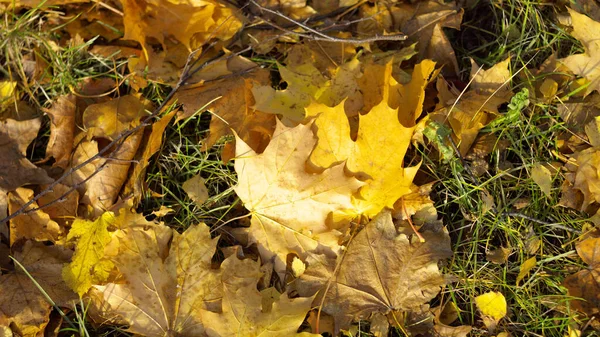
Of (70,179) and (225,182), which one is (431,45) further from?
(70,179)

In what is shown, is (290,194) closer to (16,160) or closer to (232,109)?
(232,109)

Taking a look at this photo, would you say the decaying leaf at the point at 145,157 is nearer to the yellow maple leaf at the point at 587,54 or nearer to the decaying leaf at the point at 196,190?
the decaying leaf at the point at 196,190

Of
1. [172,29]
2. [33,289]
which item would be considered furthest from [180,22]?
[33,289]

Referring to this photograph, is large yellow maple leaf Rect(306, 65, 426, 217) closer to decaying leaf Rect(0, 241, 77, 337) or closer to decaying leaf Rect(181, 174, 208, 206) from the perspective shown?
decaying leaf Rect(181, 174, 208, 206)

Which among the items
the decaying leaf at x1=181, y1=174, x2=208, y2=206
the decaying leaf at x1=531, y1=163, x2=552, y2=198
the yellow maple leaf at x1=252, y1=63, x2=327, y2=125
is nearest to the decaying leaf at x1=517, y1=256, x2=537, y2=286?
the decaying leaf at x1=531, y1=163, x2=552, y2=198

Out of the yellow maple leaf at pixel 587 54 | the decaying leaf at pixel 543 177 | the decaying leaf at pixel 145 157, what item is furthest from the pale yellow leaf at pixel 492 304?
the decaying leaf at pixel 145 157

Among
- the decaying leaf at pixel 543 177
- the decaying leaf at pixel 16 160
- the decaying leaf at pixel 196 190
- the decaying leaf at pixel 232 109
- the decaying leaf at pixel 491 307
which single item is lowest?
the decaying leaf at pixel 491 307

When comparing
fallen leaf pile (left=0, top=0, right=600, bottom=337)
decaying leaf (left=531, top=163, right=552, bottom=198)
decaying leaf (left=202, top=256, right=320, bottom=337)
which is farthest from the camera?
decaying leaf (left=531, top=163, right=552, bottom=198)
